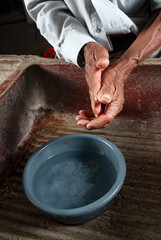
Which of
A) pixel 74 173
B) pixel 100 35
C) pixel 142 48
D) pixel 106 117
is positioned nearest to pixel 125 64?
pixel 142 48

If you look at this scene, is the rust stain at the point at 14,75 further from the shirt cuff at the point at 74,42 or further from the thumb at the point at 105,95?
the thumb at the point at 105,95

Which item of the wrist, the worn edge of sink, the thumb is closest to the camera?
the thumb

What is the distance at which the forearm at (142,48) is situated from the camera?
1.37 metres

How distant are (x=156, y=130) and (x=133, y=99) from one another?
0.25m

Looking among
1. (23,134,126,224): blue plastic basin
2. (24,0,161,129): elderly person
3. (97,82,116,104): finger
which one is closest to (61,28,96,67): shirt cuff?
(24,0,161,129): elderly person

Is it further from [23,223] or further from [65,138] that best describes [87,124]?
[23,223]

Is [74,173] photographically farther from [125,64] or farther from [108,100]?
[125,64]

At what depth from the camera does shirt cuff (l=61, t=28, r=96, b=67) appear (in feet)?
4.49

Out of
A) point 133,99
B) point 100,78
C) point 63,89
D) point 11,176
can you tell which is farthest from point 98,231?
point 63,89

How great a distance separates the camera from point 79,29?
1457 mm

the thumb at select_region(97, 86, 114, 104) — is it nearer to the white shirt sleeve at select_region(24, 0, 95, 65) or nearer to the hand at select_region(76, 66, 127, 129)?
the hand at select_region(76, 66, 127, 129)

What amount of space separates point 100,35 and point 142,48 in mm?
263

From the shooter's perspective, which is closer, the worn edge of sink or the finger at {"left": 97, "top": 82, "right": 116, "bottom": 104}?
the finger at {"left": 97, "top": 82, "right": 116, "bottom": 104}

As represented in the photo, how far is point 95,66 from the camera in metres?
1.25
